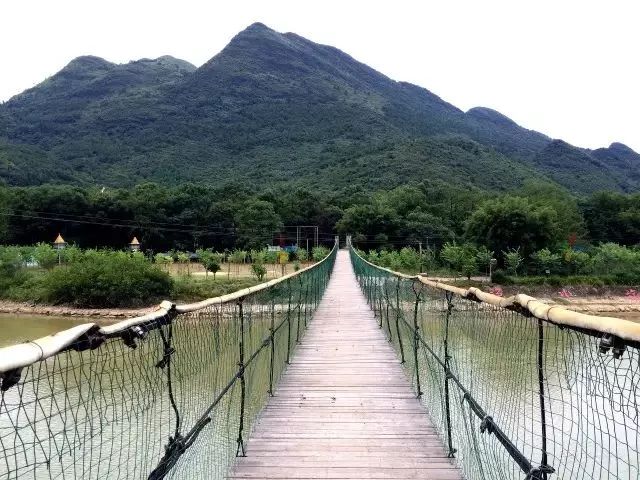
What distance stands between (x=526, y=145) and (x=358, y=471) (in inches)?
4343

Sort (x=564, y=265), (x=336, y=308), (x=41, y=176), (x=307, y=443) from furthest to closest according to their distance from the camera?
(x=41, y=176)
(x=564, y=265)
(x=336, y=308)
(x=307, y=443)

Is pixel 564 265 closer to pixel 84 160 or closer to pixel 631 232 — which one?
pixel 631 232

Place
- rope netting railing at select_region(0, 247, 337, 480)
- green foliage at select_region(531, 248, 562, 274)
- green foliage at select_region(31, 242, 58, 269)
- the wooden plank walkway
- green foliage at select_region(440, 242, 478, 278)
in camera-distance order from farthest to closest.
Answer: green foliage at select_region(531, 248, 562, 274), green foliage at select_region(440, 242, 478, 278), green foliage at select_region(31, 242, 58, 269), the wooden plank walkway, rope netting railing at select_region(0, 247, 337, 480)

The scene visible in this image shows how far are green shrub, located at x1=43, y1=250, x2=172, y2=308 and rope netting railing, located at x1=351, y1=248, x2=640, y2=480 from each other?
21.6 m

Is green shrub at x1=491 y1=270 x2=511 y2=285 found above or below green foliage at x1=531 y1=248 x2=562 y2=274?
below

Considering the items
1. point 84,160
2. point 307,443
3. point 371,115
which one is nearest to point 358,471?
point 307,443

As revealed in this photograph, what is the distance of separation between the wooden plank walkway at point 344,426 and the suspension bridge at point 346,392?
1 cm

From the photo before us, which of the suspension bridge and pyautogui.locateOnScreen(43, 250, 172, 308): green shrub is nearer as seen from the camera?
the suspension bridge

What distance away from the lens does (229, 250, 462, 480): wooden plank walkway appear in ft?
9.74

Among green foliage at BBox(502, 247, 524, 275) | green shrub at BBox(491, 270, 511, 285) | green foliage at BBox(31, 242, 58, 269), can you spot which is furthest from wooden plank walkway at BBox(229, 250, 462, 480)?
green foliage at BBox(31, 242, 58, 269)

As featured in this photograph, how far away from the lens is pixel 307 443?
334cm

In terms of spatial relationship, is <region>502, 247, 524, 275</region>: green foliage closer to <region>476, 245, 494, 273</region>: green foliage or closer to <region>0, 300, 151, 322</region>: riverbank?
<region>476, 245, 494, 273</region>: green foliage

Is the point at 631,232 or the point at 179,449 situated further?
the point at 631,232

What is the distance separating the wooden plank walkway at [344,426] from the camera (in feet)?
9.74
